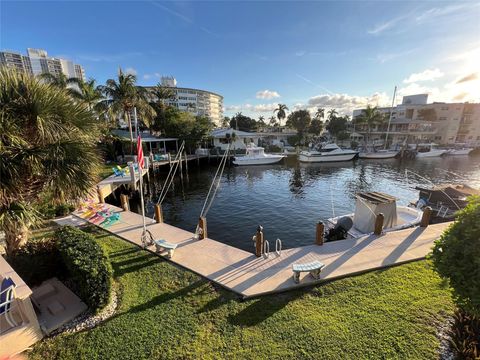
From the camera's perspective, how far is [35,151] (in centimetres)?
566

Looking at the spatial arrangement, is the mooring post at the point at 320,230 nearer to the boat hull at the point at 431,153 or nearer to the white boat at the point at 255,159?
the white boat at the point at 255,159

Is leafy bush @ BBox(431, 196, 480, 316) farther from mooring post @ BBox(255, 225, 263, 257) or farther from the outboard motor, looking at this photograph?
the outboard motor

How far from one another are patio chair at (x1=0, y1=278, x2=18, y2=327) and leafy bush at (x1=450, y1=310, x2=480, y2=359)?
28.6 ft

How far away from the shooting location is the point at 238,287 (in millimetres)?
6496

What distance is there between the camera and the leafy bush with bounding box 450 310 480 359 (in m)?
4.27

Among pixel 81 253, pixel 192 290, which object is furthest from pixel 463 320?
pixel 81 253

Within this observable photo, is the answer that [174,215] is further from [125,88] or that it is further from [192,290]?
[125,88]

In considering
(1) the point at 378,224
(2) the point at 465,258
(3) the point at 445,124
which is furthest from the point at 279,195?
(3) the point at 445,124

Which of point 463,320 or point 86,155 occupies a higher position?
point 86,155

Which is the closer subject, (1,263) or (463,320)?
(463,320)

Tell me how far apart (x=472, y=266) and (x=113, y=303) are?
25.1 ft

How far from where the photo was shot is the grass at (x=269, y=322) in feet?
14.9

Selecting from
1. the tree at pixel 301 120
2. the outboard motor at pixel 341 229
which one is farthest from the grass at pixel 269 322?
the tree at pixel 301 120

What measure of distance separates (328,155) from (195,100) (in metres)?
84.8
